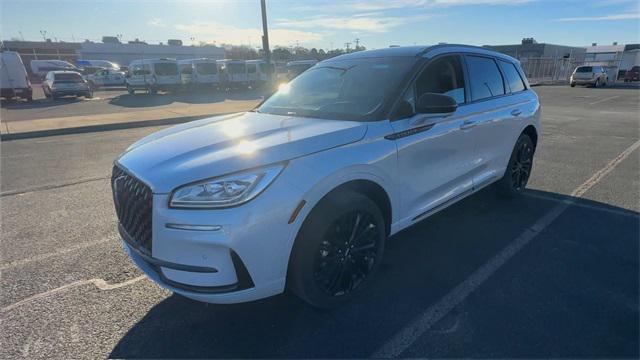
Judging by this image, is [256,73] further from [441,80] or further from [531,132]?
[441,80]

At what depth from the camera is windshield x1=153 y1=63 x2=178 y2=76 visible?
86.8ft

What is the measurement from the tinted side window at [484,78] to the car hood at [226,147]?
5.99 feet

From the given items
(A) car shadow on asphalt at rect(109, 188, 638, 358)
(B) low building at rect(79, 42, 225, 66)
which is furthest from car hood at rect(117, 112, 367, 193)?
(B) low building at rect(79, 42, 225, 66)

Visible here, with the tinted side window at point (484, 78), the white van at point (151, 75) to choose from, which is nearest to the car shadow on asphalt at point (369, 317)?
the tinted side window at point (484, 78)

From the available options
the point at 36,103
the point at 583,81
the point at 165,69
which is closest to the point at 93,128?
the point at 36,103

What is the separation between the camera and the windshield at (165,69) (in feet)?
86.8

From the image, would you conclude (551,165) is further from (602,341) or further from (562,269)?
(602,341)

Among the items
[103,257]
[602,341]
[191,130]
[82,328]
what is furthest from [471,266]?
[103,257]

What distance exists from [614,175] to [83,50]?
73.4 meters

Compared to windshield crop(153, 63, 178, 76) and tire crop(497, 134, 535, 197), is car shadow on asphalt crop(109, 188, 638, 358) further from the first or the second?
windshield crop(153, 63, 178, 76)

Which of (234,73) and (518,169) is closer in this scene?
(518,169)

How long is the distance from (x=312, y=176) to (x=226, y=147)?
629mm

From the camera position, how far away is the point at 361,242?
9.93 ft

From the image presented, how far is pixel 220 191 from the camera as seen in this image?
234 centimetres
